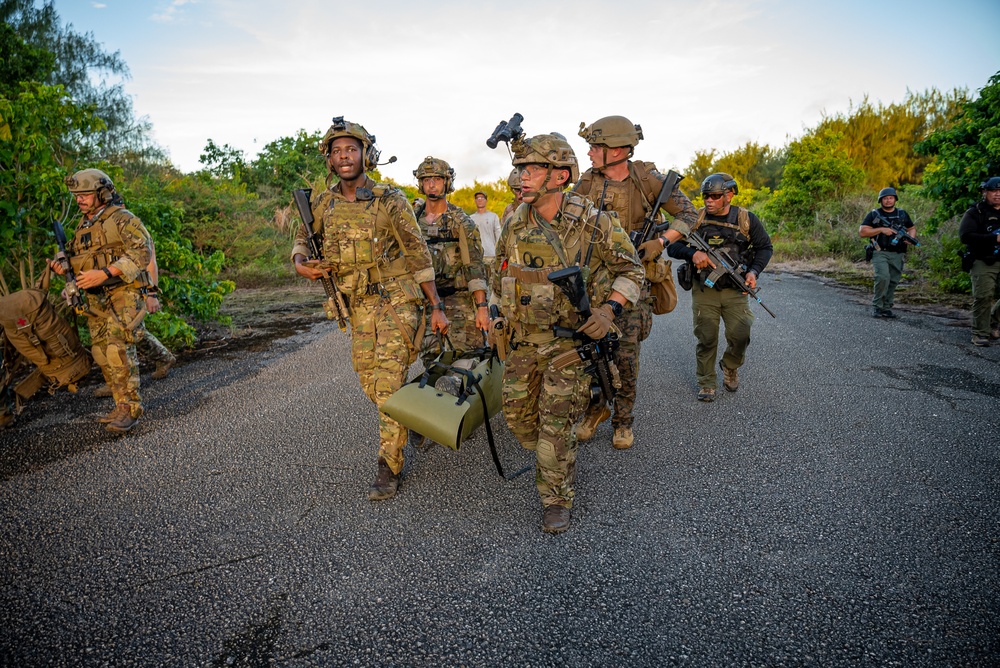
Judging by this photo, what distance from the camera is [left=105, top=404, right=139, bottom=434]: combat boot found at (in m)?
4.78

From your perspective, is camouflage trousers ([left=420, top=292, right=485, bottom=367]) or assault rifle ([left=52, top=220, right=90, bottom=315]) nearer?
assault rifle ([left=52, top=220, right=90, bottom=315])

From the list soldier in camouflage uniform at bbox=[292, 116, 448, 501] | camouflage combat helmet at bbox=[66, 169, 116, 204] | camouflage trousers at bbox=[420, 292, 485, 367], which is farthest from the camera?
camouflage trousers at bbox=[420, 292, 485, 367]

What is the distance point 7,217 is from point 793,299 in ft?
35.6

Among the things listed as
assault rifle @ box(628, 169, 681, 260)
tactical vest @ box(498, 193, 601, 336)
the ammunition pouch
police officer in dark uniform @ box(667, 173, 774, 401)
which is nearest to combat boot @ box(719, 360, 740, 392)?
police officer in dark uniform @ box(667, 173, 774, 401)

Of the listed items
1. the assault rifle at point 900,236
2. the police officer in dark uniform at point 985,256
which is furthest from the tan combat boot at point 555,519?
the assault rifle at point 900,236

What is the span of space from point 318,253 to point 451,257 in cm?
141

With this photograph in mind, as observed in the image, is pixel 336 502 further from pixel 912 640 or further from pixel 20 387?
pixel 20 387

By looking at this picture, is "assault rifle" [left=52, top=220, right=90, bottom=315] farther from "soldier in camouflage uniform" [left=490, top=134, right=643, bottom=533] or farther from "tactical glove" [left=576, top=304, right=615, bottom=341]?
"tactical glove" [left=576, top=304, right=615, bottom=341]

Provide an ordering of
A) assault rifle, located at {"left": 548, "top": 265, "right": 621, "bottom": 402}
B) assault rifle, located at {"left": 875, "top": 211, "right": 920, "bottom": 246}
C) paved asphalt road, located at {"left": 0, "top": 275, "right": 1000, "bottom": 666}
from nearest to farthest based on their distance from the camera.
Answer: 1. paved asphalt road, located at {"left": 0, "top": 275, "right": 1000, "bottom": 666}
2. assault rifle, located at {"left": 548, "top": 265, "right": 621, "bottom": 402}
3. assault rifle, located at {"left": 875, "top": 211, "right": 920, "bottom": 246}

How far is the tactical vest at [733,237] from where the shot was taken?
17.5 feet

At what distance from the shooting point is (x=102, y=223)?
16.1 feet

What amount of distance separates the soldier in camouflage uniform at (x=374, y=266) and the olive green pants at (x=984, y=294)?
21.5 ft

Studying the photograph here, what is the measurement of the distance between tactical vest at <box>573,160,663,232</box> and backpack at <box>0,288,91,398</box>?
15.7 feet

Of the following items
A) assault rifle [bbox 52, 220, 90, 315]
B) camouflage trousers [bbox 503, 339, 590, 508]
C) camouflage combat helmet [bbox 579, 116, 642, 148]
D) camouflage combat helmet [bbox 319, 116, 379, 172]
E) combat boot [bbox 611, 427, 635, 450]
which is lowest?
→ combat boot [bbox 611, 427, 635, 450]
